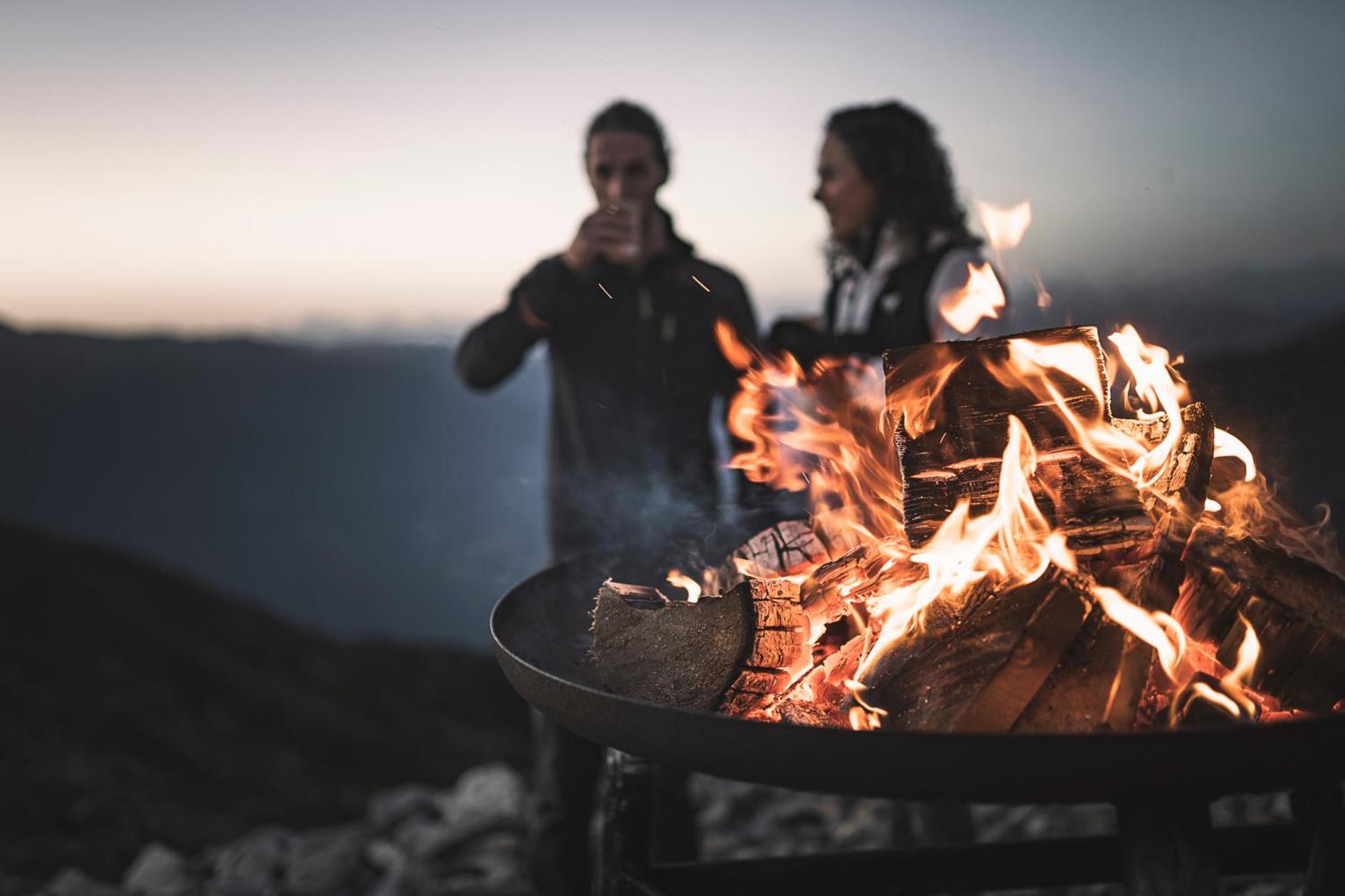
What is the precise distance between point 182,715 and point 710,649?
607 cm

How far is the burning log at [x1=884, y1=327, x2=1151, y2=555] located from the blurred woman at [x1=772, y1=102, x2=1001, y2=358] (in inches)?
46.3

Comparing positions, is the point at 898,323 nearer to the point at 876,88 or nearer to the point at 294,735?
the point at 876,88

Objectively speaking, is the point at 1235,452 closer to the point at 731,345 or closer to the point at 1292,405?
the point at 1292,405

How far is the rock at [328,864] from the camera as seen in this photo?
3252 mm

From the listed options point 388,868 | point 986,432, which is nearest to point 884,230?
point 986,432

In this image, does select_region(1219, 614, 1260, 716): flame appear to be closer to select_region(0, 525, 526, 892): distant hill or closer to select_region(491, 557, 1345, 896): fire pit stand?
select_region(491, 557, 1345, 896): fire pit stand

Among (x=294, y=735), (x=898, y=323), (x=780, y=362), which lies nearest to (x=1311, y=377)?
(x=898, y=323)

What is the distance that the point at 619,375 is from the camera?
117 inches

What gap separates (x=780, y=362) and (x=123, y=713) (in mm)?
5283

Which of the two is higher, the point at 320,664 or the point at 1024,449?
the point at 1024,449

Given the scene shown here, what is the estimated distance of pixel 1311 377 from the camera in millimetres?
2984

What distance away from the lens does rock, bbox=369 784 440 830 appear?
149 inches

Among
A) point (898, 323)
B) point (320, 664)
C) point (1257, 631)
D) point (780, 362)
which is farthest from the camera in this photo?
point (320, 664)

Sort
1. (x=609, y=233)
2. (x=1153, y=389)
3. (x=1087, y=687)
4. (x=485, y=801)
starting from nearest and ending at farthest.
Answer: (x=1087, y=687)
(x=1153, y=389)
(x=609, y=233)
(x=485, y=801)
